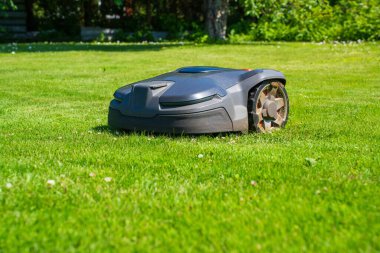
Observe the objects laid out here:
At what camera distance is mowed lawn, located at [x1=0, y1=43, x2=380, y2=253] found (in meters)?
2.76

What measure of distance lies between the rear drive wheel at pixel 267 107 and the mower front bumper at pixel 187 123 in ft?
0.97

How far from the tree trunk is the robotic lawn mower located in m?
13.9

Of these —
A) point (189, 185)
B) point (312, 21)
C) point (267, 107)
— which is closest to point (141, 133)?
point (267, 107)

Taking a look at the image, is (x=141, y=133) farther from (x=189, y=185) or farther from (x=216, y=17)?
(x=216, y=17)

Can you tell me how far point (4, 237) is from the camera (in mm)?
2791

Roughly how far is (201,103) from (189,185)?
1.47 metres

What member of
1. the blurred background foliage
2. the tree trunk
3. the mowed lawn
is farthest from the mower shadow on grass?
the tree trunk

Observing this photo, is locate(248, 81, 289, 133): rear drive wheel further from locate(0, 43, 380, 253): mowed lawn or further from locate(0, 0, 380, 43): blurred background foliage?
locate(0, 0, 380, 43): blurred background foliage

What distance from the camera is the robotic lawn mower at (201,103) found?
16.2ft

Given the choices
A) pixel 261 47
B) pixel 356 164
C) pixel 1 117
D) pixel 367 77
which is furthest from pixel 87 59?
pixel 356 164

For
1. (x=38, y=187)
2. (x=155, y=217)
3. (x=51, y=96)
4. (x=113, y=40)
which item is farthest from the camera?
(x=113, y=40)

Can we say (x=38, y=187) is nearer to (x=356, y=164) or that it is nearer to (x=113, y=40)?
(x=356, y=164)

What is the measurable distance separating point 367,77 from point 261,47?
687cm

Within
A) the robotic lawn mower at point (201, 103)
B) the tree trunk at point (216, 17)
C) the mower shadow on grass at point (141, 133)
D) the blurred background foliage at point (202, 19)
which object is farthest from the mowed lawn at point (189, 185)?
the blurred background foliage at point (202, 19)
